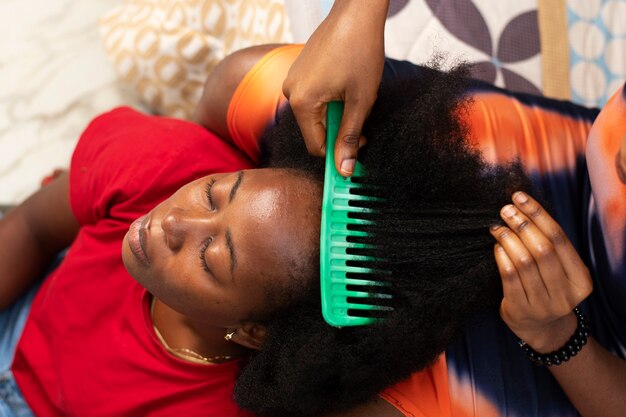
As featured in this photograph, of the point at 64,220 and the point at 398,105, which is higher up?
the point at 398,105

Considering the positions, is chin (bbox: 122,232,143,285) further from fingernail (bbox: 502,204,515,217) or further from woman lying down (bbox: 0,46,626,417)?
fingernail (bbox: 502,204,515,217)

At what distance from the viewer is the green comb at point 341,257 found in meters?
0.75

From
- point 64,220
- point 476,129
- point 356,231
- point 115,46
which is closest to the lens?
point 356,231

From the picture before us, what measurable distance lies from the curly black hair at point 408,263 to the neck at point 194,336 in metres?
0.10

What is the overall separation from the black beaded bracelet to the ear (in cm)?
36

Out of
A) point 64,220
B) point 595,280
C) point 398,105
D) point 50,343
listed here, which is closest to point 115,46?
point 64,220

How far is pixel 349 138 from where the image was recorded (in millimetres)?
772

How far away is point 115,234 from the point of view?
1.08 meters

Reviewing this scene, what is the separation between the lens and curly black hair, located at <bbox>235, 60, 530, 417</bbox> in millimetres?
787

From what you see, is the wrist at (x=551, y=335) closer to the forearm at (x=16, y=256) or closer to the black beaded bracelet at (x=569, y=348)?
the black beaded bracelet at (x=569, y=348)

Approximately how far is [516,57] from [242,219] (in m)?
0.74

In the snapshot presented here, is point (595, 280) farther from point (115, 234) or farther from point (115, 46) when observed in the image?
point (115, 46)

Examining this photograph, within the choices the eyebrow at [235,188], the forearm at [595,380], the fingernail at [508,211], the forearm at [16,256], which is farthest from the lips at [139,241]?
the forearm at [595,380]

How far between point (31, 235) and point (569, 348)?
92 centimetres
